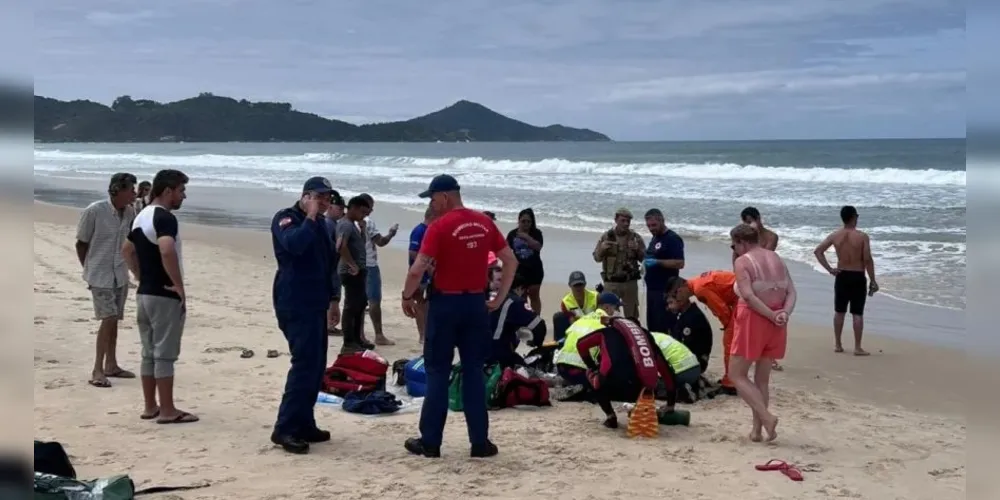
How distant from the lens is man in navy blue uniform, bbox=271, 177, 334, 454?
586cm

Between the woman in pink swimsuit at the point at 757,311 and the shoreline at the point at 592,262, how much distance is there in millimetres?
3255

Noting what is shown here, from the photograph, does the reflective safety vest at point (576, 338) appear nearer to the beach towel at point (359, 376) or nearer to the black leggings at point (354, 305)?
the beach towel at point (359, 376)

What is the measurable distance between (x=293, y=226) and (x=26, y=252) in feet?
13.2

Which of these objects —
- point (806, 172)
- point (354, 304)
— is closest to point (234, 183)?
point (806, 172)

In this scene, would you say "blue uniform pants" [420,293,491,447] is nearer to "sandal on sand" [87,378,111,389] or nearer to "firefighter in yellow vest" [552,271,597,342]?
"firefighter in yellow vest" [552,271,597,342]

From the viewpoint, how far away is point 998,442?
1883mm

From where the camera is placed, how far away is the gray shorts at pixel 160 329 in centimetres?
629

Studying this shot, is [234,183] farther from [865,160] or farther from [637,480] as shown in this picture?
[865,160]

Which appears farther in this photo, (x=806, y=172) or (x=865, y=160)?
(x=865, y=160)

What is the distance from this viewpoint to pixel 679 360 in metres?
7.39

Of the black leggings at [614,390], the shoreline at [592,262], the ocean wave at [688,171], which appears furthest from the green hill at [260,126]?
the black leggings at [614,390]

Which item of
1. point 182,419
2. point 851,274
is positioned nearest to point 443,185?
point 182,419

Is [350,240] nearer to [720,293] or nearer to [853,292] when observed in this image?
[720,293]

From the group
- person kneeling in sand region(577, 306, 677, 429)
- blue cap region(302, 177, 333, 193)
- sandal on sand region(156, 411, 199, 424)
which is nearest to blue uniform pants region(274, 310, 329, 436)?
blue cap region(302, 177, 333, 193)
